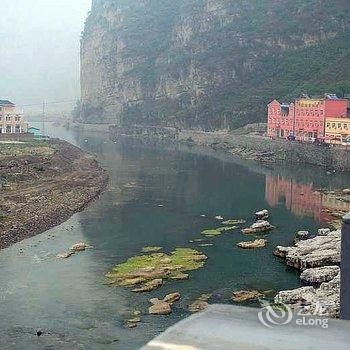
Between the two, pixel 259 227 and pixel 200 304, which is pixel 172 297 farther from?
pixel 259 227

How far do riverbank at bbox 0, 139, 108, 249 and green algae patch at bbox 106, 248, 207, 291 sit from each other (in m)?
7.46

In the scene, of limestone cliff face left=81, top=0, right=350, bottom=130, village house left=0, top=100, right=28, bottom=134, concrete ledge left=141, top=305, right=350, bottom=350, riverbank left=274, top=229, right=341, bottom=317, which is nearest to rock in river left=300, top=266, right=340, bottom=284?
riverbank left=274, top=229, right=341, bottom=317

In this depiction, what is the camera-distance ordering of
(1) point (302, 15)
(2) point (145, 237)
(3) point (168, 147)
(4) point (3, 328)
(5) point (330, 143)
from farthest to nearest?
(1) point (302, 15)
(3) point (168, 147)
(5) point (330, 143)
(2) point (145, 237)
(4) point (3, 328)

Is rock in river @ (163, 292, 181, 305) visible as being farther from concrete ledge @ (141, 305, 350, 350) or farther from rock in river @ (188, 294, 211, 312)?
concrete ledge @ (141, 305, 350, 350)

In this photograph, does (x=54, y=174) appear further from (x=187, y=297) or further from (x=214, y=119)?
(x=214, y=119)

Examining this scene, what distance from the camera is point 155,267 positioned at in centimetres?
2431

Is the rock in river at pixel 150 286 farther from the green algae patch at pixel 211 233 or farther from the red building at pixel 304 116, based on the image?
the red building at pixel 304 116

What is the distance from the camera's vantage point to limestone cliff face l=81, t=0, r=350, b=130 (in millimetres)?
105688

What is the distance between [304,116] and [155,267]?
5439 cm

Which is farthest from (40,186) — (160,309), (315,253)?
(160,309)

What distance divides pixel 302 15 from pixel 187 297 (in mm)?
110175

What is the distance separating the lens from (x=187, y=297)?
808 inches

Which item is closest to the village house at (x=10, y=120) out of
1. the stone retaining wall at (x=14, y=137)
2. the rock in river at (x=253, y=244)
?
the stone retaining wall at (x=14, y=137)

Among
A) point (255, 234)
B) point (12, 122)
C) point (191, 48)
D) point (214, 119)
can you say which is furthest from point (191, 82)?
point (255, 234)
